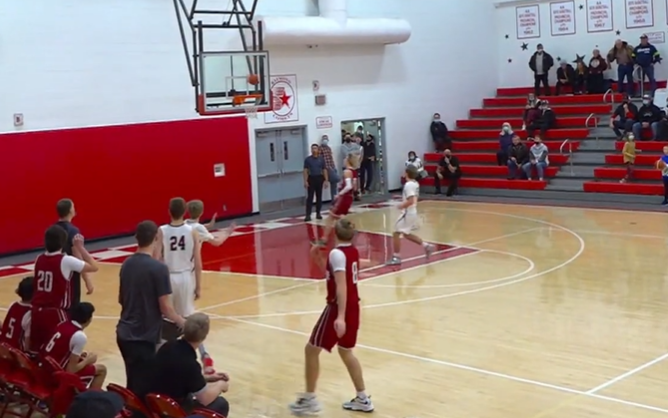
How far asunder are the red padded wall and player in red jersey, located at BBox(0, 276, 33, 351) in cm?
1133

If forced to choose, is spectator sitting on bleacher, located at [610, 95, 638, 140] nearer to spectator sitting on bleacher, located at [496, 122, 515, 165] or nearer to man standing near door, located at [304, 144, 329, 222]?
spectator sitting on bleacher, located at [496, 122, 515, 165]

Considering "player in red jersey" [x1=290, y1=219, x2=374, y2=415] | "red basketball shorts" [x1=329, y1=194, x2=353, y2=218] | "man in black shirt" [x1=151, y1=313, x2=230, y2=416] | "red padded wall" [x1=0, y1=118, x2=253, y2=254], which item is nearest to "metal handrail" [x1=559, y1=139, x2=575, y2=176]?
"red padded wall" [x1=0, y1=118, x2=253, y2=254]

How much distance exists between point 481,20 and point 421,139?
184 inches

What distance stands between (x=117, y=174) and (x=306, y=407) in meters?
13.5

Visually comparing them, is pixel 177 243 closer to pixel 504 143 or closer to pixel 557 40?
pixel 504 143

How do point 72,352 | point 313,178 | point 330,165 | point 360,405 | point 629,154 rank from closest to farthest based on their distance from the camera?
point 72,352 → point 360,405 → point 313,178 → point 629,154 → point 330,165

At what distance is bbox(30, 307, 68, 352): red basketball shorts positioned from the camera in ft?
25.8

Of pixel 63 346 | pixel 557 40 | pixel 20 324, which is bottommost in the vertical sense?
pixel 63 346

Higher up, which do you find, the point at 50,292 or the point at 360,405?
the point at 50,292

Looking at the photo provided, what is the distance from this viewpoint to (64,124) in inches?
774

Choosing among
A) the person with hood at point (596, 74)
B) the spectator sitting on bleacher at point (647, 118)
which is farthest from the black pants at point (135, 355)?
the person with hood at point (596, 74)

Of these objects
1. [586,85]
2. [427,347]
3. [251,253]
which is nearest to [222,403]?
[427,347]

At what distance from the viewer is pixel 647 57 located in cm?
2616

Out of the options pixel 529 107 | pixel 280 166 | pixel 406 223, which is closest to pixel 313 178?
pixel 280 166
